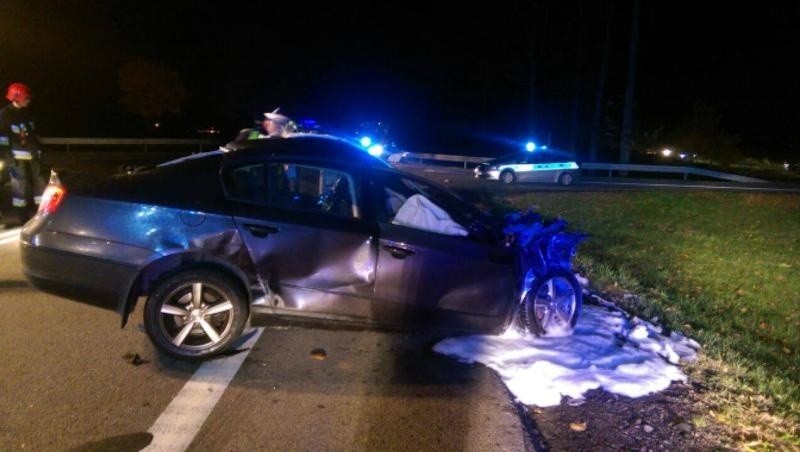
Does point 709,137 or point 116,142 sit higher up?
point 709,137

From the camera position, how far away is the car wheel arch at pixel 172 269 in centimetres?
464

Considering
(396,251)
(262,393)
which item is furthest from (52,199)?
(396,251)

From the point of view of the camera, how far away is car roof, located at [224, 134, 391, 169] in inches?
193

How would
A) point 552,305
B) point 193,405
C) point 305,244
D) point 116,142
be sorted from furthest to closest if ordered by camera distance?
point 116,142
point 552,305
point 305,244
point 193,405

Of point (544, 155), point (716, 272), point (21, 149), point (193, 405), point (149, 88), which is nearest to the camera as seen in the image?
point (193, 405)

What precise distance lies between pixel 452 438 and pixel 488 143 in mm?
56409

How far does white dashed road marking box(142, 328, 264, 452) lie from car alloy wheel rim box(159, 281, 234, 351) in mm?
213

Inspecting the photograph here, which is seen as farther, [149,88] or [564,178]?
[149,88]

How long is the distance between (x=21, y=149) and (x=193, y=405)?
6.98 meters

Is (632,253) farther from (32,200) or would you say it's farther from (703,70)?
(703,70)

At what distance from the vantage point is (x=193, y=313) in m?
4.73

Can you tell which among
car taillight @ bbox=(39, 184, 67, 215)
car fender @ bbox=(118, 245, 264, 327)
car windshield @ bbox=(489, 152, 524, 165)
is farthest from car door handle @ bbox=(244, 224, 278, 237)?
car windshield @ bbox=(489, 152, 524, 165)

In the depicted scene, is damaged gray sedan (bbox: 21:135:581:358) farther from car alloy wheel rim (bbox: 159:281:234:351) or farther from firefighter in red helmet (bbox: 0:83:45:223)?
firefighter in red helmet (bbox: 0:83:45:223)

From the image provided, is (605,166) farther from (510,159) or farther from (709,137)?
(709,137)
